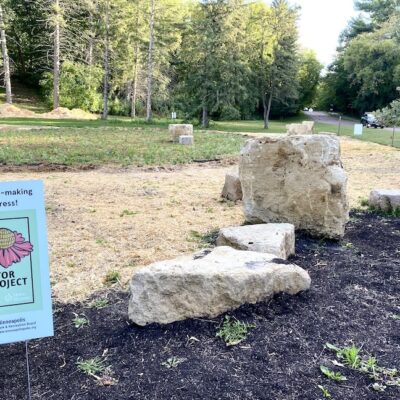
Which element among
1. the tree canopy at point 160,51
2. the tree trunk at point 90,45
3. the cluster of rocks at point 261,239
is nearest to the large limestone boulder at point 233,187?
the cluster of rocks at point 261,239

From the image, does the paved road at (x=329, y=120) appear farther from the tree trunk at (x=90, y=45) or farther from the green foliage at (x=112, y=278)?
the green foliage at (x=112, y=278)

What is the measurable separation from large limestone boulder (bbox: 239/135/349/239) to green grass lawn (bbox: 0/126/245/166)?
515 centimetres

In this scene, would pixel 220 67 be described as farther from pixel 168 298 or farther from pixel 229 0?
pixel 168 298

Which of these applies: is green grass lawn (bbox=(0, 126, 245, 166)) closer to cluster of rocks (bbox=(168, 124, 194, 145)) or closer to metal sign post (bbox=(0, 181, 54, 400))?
cluster of rocks (bbox=(168, 124, 194, 145))

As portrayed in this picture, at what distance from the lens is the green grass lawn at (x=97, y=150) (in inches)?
382

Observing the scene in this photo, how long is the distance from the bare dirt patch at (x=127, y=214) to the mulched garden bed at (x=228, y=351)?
0.73 meters

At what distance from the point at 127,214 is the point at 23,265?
3.69 metres

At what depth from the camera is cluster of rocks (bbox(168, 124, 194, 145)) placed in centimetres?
1336

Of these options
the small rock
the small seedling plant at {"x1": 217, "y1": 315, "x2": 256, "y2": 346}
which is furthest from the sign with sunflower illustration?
the small rock

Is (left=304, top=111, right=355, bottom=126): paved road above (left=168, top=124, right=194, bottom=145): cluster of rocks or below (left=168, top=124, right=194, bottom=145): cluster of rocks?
below

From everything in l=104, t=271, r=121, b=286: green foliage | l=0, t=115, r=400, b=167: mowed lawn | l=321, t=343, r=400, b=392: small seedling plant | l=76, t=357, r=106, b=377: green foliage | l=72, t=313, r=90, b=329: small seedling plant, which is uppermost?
l=321, t=343, r=400, b=392: small seedling plant

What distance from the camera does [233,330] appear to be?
264cm

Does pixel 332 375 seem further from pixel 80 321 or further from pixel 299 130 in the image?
pixel 299 130

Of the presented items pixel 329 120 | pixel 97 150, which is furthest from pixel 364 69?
pixel 97 150
